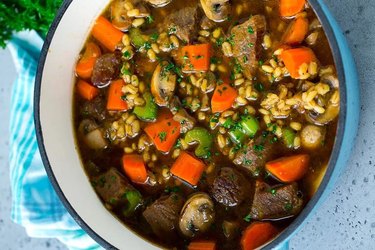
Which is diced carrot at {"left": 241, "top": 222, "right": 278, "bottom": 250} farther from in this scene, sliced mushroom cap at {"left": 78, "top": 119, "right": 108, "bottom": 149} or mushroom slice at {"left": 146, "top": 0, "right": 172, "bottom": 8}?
mushroom slice at {"left": 146, "top": 0, "right": 172, "bottom": 8}

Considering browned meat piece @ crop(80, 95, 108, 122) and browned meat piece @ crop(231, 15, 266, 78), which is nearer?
browned meat piece @ crop(231, 15, 266, 78)

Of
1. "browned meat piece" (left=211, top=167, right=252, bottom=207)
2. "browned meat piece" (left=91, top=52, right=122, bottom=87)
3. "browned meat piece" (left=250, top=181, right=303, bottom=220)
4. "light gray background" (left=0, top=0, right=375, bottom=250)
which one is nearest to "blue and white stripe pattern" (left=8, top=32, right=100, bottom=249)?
"browned meat piece" (left=91, top=52, right=122, bottom=87)

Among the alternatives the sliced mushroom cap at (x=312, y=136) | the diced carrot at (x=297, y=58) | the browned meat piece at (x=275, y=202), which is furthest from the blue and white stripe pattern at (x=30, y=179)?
the diced carrot at (x=297, y=58)

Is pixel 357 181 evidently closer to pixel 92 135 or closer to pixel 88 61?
pixel 92 135

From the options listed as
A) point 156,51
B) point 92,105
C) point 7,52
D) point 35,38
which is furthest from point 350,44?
point 7,52

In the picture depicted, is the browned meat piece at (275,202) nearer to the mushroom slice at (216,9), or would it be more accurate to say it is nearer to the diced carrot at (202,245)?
the diced carrot at (202,245)

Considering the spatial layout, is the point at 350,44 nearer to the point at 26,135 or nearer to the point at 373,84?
the point at 373,84

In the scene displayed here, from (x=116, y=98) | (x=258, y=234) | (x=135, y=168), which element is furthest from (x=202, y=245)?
(x=116, y=98)
